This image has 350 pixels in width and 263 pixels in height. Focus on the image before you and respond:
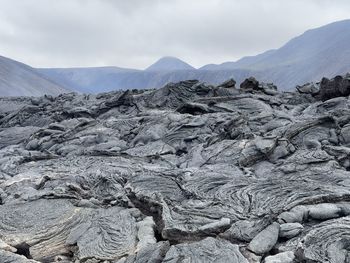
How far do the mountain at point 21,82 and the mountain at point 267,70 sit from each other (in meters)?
15.5

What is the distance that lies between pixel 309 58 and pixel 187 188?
379ft

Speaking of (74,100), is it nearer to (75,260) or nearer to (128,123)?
(128,123)

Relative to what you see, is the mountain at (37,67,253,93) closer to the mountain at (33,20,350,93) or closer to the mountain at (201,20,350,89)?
the mountain at (33,20,350,93)

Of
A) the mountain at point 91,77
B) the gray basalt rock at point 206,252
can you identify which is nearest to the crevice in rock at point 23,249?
the gray basalt rock at point 206,252

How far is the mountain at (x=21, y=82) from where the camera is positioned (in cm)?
9719

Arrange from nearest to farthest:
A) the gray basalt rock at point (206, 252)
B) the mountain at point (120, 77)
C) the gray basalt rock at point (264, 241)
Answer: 1. the gray basalt rock at point (206, 252)
2. the gray basalt rock at point (264, 241)
3. the mountain at point (120, 77)

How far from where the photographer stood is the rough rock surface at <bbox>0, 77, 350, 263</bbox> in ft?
36.0

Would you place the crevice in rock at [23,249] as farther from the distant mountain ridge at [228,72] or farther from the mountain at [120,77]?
the mountain at [120,77]

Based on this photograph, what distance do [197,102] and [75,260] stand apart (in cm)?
2004

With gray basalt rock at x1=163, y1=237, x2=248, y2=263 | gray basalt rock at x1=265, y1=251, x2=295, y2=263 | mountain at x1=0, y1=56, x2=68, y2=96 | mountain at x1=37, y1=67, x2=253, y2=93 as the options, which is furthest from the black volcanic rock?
mountain at x1=37, y1=67, x2=253, y2=93

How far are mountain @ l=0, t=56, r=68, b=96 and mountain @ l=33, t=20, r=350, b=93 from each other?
15509 mm

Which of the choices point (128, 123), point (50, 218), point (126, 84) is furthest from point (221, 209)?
point (126, 84)

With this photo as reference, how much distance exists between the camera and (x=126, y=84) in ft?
454

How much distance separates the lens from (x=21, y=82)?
105 meters
